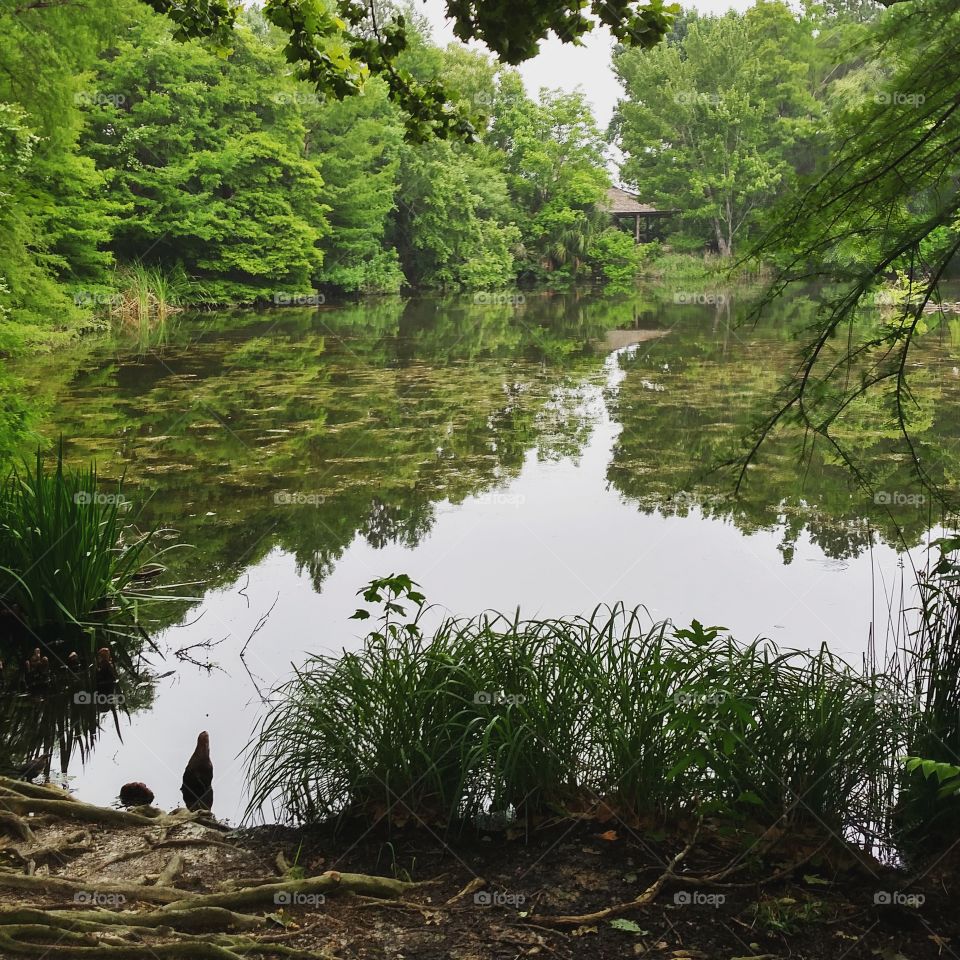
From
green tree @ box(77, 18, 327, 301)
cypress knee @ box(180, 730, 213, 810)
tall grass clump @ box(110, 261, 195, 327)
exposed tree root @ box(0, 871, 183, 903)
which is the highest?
green tree @ box(77, 18, 327, 301)

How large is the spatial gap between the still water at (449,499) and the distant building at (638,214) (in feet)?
88.0

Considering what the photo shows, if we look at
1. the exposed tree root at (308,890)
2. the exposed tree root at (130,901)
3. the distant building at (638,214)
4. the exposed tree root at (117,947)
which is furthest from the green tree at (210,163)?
the exposed tree root at (117,947)

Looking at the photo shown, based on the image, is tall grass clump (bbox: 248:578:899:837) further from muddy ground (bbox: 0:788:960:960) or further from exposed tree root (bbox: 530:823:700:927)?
exposed tree root (bbox: 530:823:700:927)

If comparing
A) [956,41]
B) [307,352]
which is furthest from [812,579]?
[307,352]

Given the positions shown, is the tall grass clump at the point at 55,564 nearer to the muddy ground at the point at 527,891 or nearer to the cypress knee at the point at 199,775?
the cypress knee at the point at 199,775

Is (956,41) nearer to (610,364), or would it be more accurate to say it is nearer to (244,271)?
(610,364)

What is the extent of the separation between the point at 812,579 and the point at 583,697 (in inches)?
123

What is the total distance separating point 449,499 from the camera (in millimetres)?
7785

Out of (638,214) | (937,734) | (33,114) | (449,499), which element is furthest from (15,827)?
(638,214)

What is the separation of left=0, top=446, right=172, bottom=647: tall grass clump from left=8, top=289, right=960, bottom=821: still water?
483mm

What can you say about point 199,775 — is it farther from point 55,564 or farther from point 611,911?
point 611,911

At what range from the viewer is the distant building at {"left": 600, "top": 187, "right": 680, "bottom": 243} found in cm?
4103

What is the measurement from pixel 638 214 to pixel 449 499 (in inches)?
1430

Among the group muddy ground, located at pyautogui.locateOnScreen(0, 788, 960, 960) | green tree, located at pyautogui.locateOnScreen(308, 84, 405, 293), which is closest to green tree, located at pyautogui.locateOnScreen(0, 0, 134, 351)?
muddy ground, located at pyautogui.locateOnScreen(0, 788, 960, 960)
